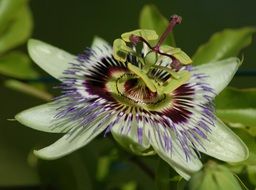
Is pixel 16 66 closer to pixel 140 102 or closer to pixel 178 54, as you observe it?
pixel 140 102

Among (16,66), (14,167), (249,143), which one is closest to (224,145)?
(249,143)

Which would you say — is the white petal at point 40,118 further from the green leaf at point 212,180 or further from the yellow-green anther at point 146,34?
the green leaf at point 212,180

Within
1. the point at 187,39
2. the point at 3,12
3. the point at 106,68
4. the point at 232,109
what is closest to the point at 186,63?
the point at 232,109

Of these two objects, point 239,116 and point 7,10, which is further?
point 7,10

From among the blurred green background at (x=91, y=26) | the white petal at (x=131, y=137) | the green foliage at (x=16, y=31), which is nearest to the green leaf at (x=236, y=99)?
the white petal at (x=131, y=137)

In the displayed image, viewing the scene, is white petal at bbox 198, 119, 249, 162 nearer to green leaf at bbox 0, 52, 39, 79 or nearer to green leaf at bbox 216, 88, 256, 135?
green leaf at bbox 216, 88, 256, 135

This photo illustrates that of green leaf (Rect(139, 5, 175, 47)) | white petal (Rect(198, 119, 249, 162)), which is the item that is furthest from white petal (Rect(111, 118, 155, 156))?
green leaf (Rect(139, 5, 175, 47))

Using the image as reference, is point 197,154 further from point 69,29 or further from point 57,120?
point 69,29
